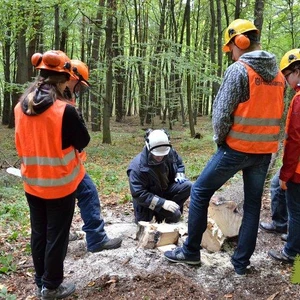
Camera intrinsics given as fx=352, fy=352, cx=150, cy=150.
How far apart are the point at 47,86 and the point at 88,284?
1.85 metres

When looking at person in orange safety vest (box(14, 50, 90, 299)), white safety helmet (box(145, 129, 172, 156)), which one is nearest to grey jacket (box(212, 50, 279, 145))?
person in orange safety vest (box(14, 50, 90, 299))

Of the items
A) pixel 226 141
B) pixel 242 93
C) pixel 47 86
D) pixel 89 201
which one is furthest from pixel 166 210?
pixel 47 86

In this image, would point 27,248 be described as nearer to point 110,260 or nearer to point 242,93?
point 110,260

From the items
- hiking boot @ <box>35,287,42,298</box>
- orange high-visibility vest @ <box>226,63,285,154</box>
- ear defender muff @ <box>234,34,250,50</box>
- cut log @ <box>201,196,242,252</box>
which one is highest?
ear defender muff @ <box>234,34,250,50</box>

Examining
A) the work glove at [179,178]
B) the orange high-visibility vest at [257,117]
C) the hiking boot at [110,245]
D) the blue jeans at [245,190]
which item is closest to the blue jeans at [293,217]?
the blue jeans at [245,190]

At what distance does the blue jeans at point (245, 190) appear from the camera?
309 centimetres

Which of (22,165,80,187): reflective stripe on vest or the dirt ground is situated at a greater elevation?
(22,165,80,187): reflective stripe on vest

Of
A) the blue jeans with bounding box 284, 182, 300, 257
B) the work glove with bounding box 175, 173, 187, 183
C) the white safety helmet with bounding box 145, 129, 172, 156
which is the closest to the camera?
the blue jeans with bounding box 284, 182, 300, 257

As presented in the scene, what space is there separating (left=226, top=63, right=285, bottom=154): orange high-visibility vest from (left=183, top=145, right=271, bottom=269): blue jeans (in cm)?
9

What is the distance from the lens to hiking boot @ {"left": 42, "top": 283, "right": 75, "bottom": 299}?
120 inches

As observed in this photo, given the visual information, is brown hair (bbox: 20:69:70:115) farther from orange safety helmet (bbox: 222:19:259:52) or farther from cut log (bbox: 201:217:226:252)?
cut log (bbox: 201:217:226:252)

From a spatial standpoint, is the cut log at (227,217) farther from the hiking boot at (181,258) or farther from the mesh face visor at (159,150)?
the mesh face visor at (159,150)

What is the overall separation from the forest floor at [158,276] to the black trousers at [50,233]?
321 millimetres

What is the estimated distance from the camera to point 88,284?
3295 mm
